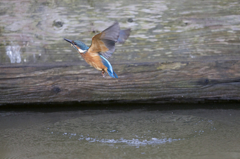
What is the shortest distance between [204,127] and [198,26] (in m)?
0.98

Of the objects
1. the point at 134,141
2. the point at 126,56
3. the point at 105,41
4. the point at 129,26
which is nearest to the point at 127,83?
the point at 126,56

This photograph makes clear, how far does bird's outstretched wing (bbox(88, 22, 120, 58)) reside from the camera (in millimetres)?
1394

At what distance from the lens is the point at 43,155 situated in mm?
1902

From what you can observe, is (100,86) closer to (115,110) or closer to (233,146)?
(115,110)

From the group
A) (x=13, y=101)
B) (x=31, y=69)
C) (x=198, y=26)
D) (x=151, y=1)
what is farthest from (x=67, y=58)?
(x=198, y=26)

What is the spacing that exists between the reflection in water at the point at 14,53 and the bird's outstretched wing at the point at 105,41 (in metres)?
1.41

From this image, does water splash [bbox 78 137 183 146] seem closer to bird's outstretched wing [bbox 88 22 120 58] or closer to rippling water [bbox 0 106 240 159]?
rippling water [bbox 0 106 240 159]

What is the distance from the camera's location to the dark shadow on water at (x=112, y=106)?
2807 millimetres

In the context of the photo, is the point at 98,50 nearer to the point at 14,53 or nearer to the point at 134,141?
the point at 134,141

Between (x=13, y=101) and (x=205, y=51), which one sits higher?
→ (x=205, y=51)

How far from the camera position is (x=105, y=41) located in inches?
58.4

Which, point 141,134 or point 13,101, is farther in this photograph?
point 13,101

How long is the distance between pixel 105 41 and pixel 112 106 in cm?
148

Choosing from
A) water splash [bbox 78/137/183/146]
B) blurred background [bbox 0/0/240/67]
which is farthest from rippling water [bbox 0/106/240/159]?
blurred background [bbox 0/0/240/67]
